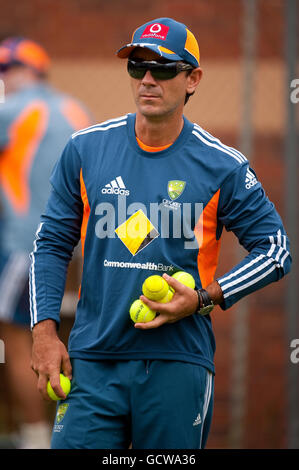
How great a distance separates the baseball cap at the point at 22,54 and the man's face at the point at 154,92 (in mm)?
2853

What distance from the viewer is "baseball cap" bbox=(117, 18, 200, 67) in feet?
12.7

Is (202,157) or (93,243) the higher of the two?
(202,157)

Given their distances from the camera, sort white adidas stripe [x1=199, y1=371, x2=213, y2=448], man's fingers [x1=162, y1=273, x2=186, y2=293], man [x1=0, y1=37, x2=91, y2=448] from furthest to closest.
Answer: man [x1=0, y1=37, x2=91, y2=448], white adidas stripe [x1=199, y1=371, x2=213, y2=448], man's fingers [x1=162, y1=273, x2=186, y2=293]

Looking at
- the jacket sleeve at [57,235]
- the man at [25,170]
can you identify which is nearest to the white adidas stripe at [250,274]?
the jacket sleeve at [57,235]

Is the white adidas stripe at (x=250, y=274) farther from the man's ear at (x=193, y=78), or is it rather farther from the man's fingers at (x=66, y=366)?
the man's ear at (x=193, y=78)

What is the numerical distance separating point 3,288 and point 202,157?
315 centimetres

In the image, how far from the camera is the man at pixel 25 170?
6641 millimetres

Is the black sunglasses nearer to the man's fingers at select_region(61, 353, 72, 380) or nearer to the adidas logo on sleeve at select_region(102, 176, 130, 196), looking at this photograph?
the adidas logo on sleeve at select_region(102, 176, 130, 196)

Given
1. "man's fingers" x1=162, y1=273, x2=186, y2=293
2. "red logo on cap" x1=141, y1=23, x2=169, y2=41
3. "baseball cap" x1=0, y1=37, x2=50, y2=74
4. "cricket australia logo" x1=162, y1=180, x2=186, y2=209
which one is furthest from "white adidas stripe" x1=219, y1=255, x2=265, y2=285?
"baseball cap" x1=0, y1=37, x2=50, y2=74

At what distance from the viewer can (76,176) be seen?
13.1 feet

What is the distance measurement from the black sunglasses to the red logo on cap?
0.36 ft

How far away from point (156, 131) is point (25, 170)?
2877mm

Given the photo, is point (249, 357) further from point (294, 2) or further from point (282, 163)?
point (294, 2)
